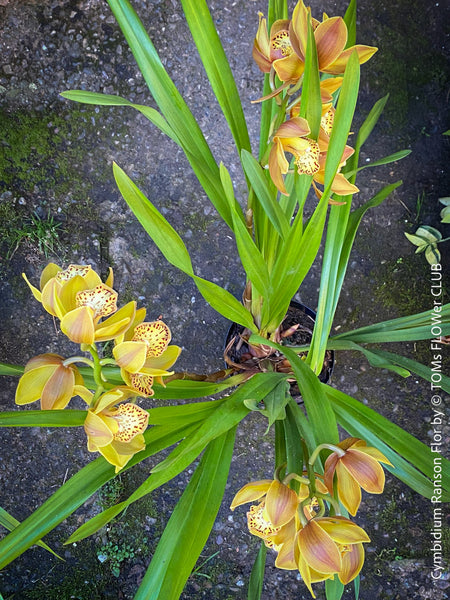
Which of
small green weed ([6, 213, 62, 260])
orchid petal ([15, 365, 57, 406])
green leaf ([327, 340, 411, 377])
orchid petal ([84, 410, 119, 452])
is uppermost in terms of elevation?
orchid petal ([15, 365, 57, 406])

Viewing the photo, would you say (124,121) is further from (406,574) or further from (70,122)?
(406,574)

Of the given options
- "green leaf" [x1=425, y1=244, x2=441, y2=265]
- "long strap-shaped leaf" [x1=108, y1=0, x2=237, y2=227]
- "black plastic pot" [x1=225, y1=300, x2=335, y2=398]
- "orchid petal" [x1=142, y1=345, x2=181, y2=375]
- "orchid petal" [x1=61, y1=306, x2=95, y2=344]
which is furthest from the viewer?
"green leaf" [x1=425, y1=244, x2=441, y2=265]

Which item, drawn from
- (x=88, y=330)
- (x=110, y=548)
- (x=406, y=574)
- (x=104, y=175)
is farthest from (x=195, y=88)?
(x=406, y=574)

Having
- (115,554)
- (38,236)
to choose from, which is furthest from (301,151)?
(115,554)

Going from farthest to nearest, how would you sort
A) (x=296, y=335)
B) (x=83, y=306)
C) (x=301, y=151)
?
(x=296, y=335), (x=301, y=151), (x=83, y=306)

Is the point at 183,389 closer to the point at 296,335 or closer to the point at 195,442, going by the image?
the point at 195,442

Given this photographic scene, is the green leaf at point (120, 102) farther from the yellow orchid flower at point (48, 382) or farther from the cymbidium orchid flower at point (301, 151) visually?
the yellow orchid flower at point (48, 382)

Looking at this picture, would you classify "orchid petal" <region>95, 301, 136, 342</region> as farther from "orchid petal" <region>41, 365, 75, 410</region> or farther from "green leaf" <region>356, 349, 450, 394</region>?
"green leaf" <region>356, 349, 450, 394</region>

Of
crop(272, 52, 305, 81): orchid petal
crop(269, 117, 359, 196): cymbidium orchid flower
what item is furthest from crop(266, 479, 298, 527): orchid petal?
crop(272, 52, 305, 81): orchid petal
